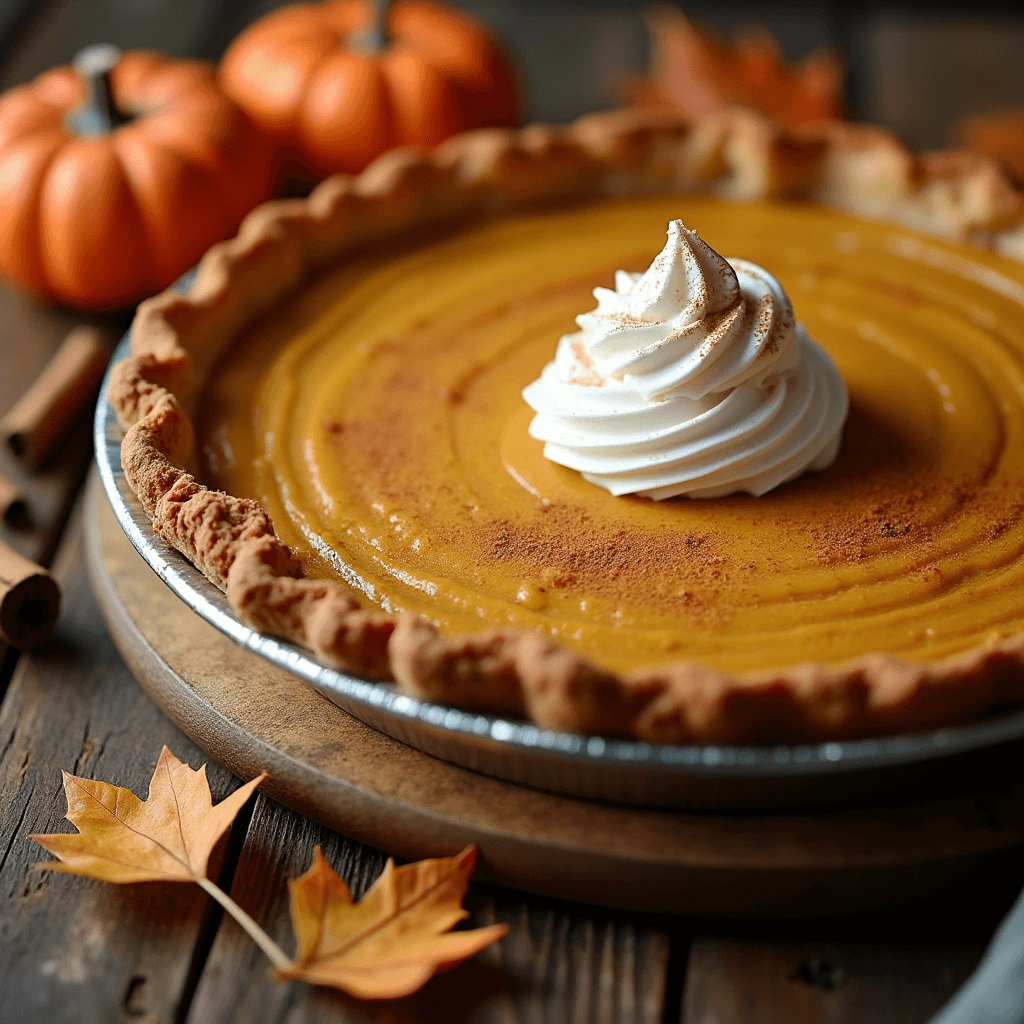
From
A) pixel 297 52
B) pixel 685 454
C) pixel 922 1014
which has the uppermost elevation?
pixel 297 52

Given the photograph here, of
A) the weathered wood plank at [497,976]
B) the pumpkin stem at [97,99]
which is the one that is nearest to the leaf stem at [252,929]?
the weathered wood plank at [497,976]

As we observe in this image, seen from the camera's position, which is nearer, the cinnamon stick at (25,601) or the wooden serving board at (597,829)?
the wooden serving board at (597,829)

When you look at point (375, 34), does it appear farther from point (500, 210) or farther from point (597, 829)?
point (597, 829)

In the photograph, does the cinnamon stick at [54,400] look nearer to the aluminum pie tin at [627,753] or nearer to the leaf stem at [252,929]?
the aluminum pie tin at [627,753]


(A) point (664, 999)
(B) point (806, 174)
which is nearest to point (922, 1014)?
(A) point (664, 999)

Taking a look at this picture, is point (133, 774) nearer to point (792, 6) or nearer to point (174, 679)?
point (174, 679)

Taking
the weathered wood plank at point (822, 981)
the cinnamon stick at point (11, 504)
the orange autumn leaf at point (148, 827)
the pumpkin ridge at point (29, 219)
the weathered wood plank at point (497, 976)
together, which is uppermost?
the pumpkin ridge at point (29, 219)

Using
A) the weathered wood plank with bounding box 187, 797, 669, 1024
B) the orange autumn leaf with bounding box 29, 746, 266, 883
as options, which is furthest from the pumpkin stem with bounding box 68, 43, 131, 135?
the weathered wood plank with bounding box 187, 797, 669, 1024
